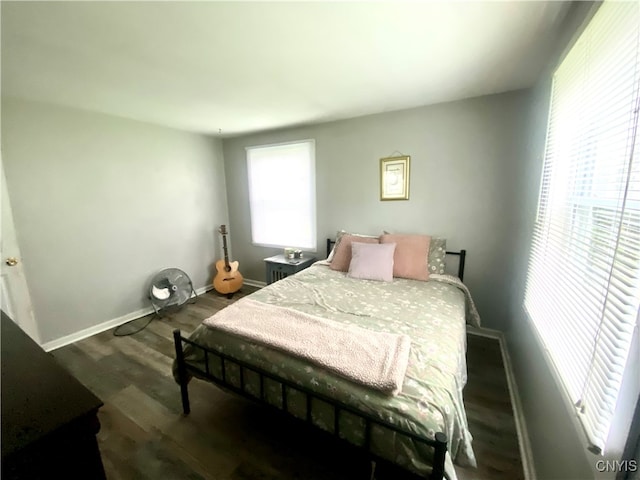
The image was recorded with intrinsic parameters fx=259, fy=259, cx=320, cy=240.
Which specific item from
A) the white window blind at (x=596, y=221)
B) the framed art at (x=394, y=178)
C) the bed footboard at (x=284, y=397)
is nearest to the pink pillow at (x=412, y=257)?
the framed art at (x=394, y=178)

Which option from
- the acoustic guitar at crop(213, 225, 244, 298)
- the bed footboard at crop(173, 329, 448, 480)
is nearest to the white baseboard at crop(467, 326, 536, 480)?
the bed footboard at crop(173, 329, 448, 480)

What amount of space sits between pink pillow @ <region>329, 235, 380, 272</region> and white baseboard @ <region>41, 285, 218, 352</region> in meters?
2.35

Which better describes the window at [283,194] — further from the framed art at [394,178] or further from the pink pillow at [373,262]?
the pink pillow at [373,262]

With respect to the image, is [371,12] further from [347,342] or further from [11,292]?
[11,292]

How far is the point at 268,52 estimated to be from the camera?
5.17 feet

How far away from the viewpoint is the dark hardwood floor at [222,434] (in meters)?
1.36

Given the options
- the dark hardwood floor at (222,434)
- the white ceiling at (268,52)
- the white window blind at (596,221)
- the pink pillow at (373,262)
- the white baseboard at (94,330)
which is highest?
the white ceiling at (268,52)

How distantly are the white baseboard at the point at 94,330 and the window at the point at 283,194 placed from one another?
5.52 feet

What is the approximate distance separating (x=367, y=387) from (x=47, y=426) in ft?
3.29

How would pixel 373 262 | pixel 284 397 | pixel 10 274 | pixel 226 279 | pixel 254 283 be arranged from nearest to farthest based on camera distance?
pixel 284 397, pixel 10 274, pixel 373 262, pixel 226 279, pixel 254 283

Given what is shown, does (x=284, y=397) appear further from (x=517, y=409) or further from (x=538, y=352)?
(x=517, y=409)

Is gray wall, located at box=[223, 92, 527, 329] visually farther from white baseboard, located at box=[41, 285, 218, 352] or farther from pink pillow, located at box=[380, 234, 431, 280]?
white baseboard, located at box=[41, 285, 218, 352]

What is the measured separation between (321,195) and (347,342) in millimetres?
2240

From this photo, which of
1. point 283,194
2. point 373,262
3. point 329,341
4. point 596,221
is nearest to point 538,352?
point 596,221
